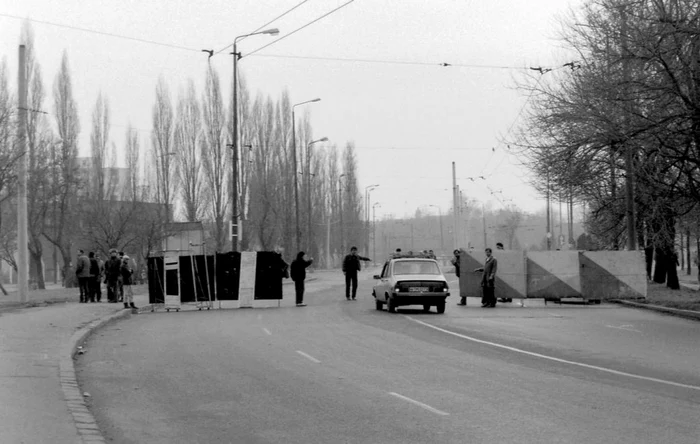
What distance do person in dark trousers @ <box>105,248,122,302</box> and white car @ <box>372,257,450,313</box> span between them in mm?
8949

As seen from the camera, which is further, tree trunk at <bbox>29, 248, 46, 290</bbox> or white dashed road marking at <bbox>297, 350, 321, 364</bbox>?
tree trunk at <bbox>29, 248, 46, 290</bbox>

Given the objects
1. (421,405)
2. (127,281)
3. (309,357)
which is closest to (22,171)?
(127,281)

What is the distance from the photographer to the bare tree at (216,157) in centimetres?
6053

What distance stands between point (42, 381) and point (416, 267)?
17072 mm

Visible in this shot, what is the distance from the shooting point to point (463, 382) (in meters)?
12.3

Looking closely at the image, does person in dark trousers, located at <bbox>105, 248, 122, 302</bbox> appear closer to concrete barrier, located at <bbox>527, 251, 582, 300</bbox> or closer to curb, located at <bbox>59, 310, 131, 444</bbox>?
curb, located at <bbox>59, 310, 131, 444</bbox>

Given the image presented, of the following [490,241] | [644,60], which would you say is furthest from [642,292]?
[490,241]

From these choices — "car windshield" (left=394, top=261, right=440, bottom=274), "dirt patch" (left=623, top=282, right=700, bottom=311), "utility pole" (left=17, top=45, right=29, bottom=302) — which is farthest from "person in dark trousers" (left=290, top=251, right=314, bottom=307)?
"dirt patch" (left=623, top=282, right=700, bottom=311)

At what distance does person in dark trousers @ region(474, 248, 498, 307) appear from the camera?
29.0 m

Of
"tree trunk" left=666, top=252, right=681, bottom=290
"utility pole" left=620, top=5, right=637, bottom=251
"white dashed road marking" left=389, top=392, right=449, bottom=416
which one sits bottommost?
"white dashed road marking" left=389, top=392, right=449, bottom=416

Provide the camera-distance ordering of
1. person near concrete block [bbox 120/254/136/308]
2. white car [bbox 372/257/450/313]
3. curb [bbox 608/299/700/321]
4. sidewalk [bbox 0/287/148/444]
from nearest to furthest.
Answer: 1. sidewalk [bbox 0/287/148/444]
2. curb [bbox 608/299/700/321]
3. white car [bbox 372/257/450/313]
4. person near concrete block [bbox 120/254/136/308]

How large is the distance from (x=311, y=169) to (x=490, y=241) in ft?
243

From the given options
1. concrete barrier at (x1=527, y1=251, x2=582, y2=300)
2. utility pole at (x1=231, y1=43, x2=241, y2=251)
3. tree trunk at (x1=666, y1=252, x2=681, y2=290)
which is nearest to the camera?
concrete barrier at (x1=527, y1=251, x2=582, y2=300)

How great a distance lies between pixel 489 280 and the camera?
29.2 m
